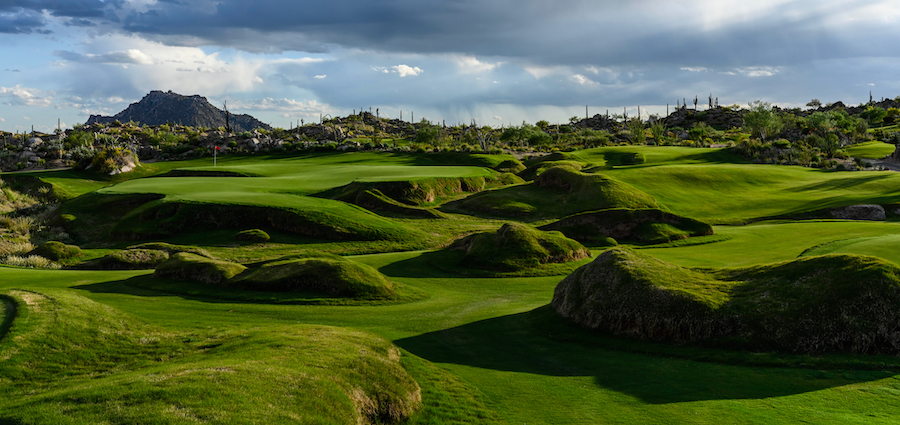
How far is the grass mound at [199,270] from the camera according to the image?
989 inches

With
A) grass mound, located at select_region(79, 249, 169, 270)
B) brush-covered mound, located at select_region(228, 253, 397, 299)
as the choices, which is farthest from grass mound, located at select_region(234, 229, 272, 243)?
brush-covered mound, located at select_region(228, 253, 397, 299)

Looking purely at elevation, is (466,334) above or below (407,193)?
below

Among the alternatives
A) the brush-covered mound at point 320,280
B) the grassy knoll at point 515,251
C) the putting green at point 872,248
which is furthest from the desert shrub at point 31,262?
the putting green at point 872,248

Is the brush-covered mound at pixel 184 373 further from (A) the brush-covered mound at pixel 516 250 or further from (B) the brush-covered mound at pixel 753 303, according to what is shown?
(A) the brush-covered mound at pixel 516 250

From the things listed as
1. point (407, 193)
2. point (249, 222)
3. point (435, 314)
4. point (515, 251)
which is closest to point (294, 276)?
point (435, 314)

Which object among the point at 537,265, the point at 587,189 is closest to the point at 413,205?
the point at 587,189

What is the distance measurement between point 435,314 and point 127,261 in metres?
20.6

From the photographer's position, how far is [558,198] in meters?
58.9

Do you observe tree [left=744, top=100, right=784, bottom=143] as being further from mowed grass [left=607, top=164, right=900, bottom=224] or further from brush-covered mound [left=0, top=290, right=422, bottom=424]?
brush-covered mound [left=0, top=290, right=422, bottom=424]

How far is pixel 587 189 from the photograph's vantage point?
58.3 meters

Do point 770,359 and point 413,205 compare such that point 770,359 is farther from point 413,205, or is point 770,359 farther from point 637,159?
point 637,159

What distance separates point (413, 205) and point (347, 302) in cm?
3463

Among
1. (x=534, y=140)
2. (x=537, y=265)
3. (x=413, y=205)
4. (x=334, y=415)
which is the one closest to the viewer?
(x=334, y=415)

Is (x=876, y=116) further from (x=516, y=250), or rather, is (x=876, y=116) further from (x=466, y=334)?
(x=466, y=334)
